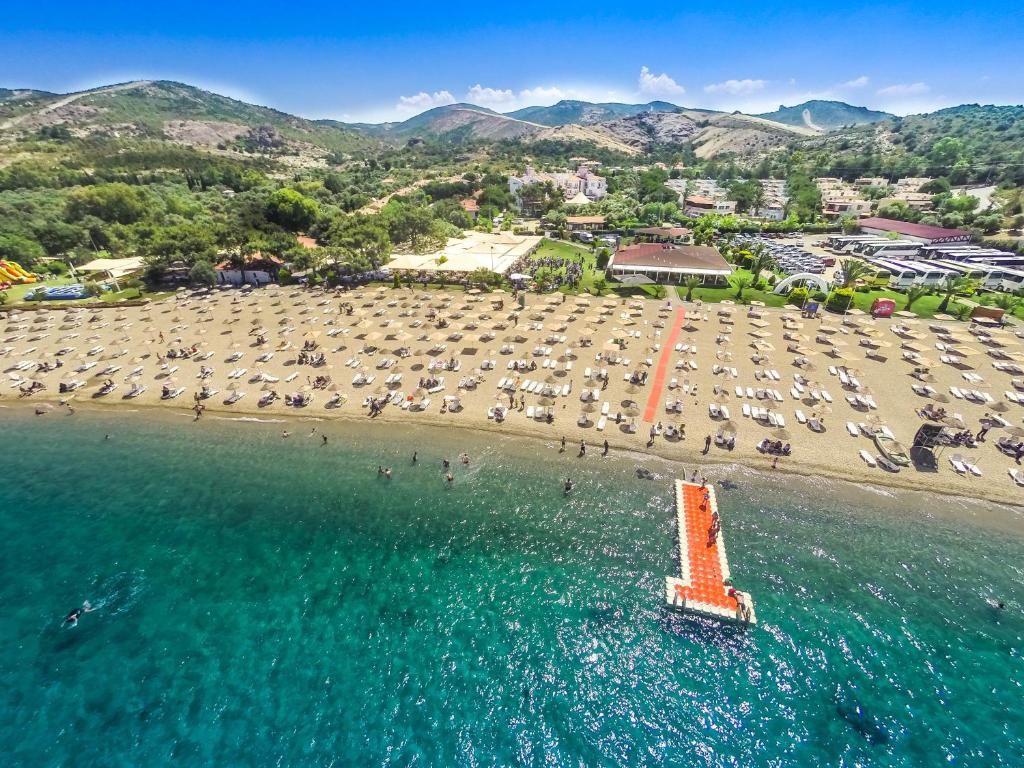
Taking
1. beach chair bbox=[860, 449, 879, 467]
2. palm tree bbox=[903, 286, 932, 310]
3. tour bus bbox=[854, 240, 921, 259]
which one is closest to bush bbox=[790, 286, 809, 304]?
palm tree bbox=[903, 286, 932, 310]

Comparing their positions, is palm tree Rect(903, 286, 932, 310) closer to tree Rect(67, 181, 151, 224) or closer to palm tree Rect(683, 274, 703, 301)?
palm tree Rect(683, 274, 703, 301)

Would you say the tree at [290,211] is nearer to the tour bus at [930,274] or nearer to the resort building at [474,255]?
the resort building at [474,255]

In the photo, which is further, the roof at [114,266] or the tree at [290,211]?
the tree at [290,211]

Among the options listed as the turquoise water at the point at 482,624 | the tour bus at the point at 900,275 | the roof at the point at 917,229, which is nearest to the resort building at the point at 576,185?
the roof at the point at 917,229

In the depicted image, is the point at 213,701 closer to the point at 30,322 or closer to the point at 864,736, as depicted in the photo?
the point at 864,736

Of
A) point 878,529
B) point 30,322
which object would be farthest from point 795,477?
point 30,322

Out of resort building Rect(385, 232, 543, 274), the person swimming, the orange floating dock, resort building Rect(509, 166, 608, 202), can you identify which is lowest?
the person swimming
